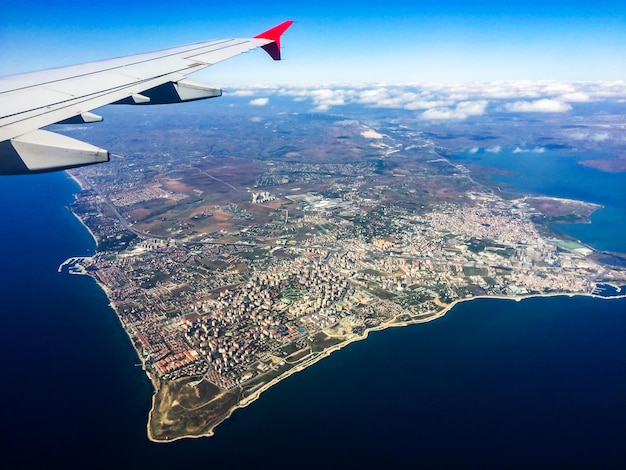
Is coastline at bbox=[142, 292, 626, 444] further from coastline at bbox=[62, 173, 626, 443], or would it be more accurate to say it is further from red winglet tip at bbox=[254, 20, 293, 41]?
red winglet tip at bbox=[254, 20, 293, 41]

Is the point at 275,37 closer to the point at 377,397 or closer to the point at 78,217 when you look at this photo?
the point at 377,397

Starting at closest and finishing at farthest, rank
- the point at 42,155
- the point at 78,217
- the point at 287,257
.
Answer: the point at 42,155 < the point at 287,257 < the point at 78,217

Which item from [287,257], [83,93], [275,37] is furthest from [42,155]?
[287,257]

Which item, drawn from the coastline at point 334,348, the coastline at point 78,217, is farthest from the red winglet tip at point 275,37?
the coastline at point 78,217

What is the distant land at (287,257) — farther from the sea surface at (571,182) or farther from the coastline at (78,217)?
the sea surface at (571,182)

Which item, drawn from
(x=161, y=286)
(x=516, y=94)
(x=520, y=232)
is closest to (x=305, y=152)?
(x=520, y=232)

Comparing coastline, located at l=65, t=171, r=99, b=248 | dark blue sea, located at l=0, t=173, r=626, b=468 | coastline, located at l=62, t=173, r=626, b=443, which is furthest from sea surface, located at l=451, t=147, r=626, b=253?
coastline, located at l=65, t=171, r=99, b=248

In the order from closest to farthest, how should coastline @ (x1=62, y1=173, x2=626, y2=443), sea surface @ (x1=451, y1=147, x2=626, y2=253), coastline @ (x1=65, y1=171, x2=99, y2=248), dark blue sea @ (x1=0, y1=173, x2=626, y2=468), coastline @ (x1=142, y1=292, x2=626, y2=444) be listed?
1. dark blue sea @ (x1=0, y1=173, x2=626, y2=468)
2. coastline @ (x1=142, y1=292, x2=626, y2=444)
3. coastline @ (x1=62, y1=173, x2=626, y2=443)
4. coastline @ (x1=65, y1=171, x2=99, y2=248)
5. sea surface @ (x1=451, y1=147, x2=626, y2=253)

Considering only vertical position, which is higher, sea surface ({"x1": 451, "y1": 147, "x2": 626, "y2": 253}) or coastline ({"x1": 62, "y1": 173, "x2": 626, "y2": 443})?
coastline ({"x1": 62, "y1": 173, "x2": 626, "y2": 443})
